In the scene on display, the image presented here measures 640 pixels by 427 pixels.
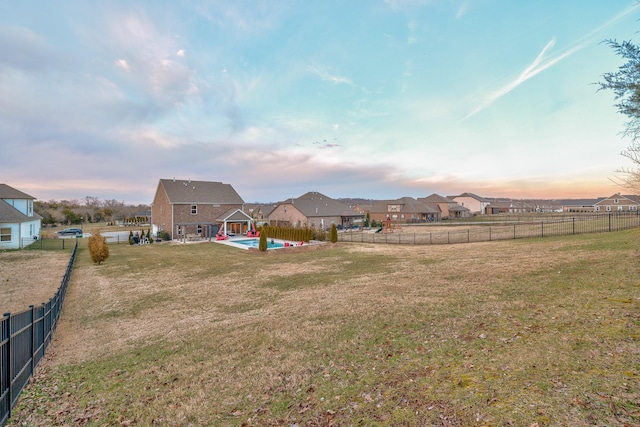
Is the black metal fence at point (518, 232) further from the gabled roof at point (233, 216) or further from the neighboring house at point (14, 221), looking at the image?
the neighboring house at point (14, 221)

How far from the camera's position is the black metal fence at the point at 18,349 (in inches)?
196

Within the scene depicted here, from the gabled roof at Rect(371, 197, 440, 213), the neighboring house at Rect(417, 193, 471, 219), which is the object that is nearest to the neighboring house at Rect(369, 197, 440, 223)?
the gabled roof at Rect(371, 197, 440, 213)

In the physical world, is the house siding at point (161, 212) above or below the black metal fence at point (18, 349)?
above

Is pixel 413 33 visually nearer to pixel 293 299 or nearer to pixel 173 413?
pixel 293 299

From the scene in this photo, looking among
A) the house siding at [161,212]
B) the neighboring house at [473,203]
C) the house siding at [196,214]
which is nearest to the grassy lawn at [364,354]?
the house siding at [196,214]

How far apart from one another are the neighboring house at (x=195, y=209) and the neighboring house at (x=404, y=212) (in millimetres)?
38274

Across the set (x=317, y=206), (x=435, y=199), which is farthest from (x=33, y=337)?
(x=435, y=199)

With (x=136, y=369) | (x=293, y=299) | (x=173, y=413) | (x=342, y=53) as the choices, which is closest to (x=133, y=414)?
(x=173, y=413)

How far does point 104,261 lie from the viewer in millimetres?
22672

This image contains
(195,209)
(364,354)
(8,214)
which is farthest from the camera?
(195,209)

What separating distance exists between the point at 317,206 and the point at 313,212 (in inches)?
108

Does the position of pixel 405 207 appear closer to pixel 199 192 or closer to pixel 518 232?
pixel 518 232

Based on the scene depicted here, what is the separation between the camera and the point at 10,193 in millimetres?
34375

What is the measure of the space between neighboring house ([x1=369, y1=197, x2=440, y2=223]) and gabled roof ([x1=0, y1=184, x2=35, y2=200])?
61941 millimetres
